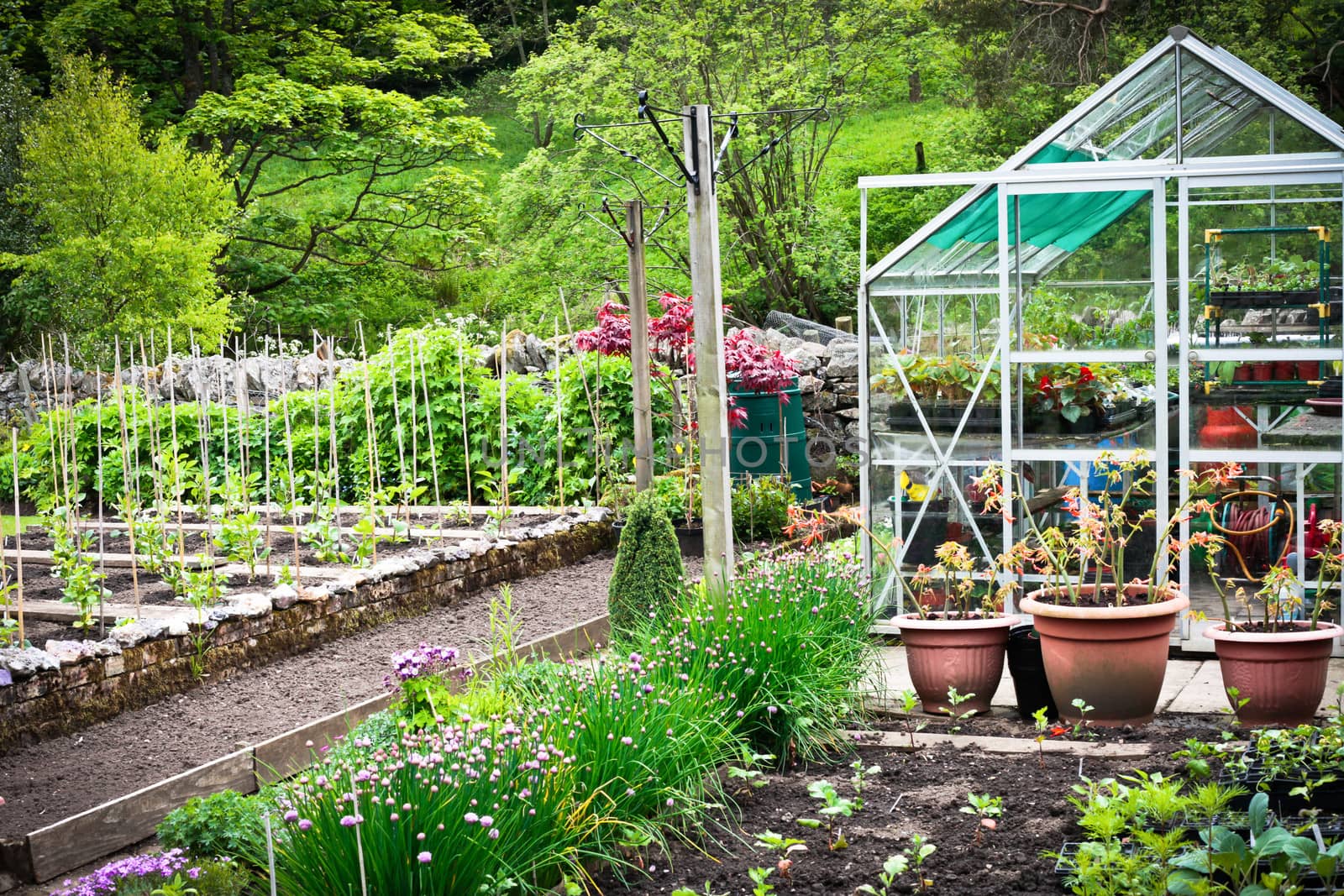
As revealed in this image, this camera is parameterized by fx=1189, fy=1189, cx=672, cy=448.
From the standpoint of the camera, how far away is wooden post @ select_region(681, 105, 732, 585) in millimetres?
4957

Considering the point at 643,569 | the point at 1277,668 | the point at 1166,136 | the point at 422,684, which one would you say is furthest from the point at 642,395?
the point at 1277,668

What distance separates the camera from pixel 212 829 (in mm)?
3340

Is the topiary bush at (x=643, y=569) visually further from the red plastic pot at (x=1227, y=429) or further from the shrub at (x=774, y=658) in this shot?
the red plastic pot at (x=1227, y=429)

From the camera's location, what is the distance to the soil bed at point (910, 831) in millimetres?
3055

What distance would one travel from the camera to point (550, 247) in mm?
15133

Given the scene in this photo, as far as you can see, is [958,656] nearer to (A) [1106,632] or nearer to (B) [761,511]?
(A) [1106,632]

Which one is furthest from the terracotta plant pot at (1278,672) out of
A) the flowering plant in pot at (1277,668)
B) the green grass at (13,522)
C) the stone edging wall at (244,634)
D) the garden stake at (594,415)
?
the green grass at (13,522)

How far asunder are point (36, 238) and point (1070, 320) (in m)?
15.2

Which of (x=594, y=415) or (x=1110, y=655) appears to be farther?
(x=594, y=415)

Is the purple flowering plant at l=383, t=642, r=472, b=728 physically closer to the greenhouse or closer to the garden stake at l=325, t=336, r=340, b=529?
the greenhouse

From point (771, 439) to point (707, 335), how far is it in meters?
4.35

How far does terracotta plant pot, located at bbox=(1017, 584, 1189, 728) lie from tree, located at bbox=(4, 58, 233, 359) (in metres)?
12.3

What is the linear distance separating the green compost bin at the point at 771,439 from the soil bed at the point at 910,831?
5.16m

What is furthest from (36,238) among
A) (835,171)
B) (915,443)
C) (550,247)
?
(915,443)
